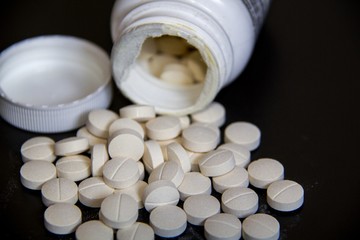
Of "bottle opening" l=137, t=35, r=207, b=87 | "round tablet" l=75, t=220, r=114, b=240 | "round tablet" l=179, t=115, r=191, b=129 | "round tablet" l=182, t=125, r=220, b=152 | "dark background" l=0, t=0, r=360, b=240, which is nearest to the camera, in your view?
"round tablet" l=75, t=220, r=114, b=240

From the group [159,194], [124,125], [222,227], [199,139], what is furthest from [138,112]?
[222,227]

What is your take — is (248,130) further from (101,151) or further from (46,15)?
(46,15)

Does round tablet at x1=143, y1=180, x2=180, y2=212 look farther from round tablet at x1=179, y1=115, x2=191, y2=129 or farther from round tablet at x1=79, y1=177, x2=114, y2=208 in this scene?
round tablet at x1=179, y1=115, x2=191, y2=129

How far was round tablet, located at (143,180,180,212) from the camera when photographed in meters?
1.51

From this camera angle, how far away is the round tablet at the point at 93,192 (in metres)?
1.55

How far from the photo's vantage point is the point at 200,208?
59.9 inches

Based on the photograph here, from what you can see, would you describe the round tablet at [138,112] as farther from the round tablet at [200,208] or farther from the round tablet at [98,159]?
the round tablet at [200,208]

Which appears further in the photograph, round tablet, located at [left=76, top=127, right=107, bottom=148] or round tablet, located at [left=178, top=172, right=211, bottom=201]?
round tablet, located at [left=76, top=127, right=107, bottom=148]

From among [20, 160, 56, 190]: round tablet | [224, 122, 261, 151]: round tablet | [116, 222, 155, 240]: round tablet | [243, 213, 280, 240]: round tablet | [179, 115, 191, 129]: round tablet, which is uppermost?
[243, 213, 280, 240]: round tablet

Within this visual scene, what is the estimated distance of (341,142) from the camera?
5.81 ft

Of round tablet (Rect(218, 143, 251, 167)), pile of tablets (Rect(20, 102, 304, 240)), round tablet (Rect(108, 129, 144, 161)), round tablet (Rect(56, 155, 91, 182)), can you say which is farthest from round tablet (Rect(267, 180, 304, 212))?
round tablet (Rect(56, 155, 91, 182))

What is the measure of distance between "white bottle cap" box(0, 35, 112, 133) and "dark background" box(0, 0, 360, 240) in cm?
6

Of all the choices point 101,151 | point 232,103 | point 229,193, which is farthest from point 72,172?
point 232,103

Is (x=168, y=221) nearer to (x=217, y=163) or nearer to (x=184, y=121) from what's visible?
(x=217, y=163)
